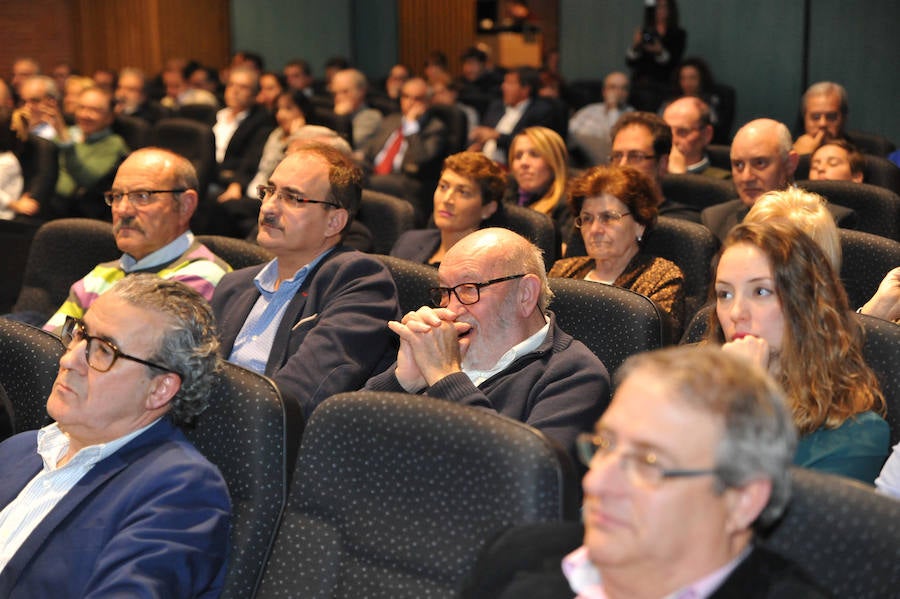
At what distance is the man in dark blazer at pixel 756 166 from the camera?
13.1ft

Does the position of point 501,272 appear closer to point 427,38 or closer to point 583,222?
point 583,222

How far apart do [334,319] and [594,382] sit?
2.48 feet

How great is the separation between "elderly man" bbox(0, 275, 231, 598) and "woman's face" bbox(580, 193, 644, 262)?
1607 mm

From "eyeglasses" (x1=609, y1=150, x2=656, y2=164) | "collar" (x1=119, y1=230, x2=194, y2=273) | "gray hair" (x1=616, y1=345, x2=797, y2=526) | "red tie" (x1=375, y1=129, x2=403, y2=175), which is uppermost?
"gray hair" (x1=616, y1=345, x2=797, y2=526)

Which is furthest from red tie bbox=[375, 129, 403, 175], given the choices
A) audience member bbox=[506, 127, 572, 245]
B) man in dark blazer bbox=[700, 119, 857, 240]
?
man in dark blazer bbox=[700, 119, 857, 240]

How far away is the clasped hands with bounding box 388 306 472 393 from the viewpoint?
7.52 feet

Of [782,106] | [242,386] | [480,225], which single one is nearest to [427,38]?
[782,106]

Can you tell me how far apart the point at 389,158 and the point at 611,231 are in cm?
391

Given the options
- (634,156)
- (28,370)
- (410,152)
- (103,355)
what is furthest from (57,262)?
(410,152)

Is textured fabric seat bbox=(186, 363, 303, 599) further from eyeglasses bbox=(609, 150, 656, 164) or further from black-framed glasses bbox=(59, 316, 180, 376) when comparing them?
eyeglasses bbox=(609, 150, 656, 164)

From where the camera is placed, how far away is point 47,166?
566 cm

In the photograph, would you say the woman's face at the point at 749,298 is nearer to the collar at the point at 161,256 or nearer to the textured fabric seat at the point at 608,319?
the textured fabric seat at the point at 608,319

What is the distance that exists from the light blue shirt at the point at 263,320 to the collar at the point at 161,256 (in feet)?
1.37

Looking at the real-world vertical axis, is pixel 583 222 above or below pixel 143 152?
below
